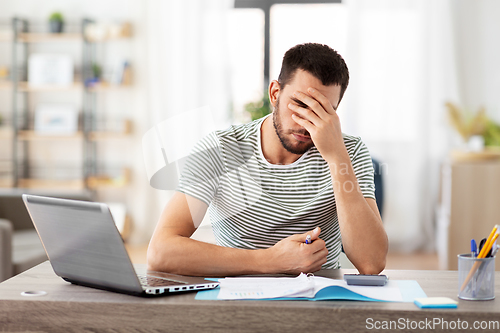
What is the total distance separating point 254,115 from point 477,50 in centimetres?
Answer: 176

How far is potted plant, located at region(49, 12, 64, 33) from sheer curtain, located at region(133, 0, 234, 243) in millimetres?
647

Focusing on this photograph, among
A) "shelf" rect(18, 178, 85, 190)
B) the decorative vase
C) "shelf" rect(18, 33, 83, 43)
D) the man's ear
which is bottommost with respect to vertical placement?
"shelf" rect(18, 178, 85, 190)

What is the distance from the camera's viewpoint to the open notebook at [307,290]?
86 cm

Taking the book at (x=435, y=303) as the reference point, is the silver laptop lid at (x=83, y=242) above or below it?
above

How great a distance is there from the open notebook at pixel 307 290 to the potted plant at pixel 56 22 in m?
3.59

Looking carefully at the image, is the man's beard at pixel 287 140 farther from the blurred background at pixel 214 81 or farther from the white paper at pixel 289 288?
the blurred background at pixel 214 81

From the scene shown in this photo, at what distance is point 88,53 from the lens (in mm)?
4160

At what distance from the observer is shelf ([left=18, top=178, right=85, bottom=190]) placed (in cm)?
410

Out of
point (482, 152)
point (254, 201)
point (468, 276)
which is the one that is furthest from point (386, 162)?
point (468, 276)

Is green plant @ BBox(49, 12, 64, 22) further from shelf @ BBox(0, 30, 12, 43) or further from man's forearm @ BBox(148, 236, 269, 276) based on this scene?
man's forearm @ BBox(148, 236, 269, 276)

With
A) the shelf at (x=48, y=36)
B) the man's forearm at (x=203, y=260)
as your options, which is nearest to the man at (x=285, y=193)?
the man's forearm at (x=203, y=260)

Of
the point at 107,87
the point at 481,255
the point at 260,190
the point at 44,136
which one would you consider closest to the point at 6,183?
the point at 44,136

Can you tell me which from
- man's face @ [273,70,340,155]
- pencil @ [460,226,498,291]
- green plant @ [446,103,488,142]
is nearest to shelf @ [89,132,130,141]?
green plant @ [446,103,488,142]

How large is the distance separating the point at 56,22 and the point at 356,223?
3521 millimetres
